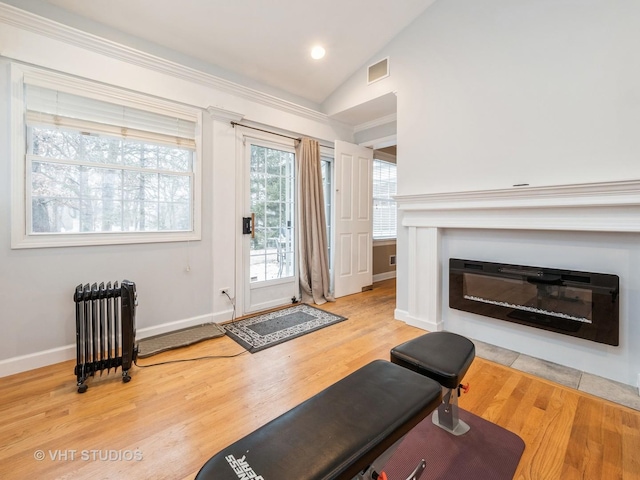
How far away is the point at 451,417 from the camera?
5.23 ft

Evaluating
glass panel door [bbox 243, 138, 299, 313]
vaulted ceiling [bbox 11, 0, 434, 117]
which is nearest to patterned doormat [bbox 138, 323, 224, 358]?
glass panel door [bbox 243, 138, 299, 313]

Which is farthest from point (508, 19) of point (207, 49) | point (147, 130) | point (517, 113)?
point (147, 130)

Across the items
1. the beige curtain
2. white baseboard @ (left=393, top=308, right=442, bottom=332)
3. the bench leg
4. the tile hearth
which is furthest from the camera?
the beige curtain

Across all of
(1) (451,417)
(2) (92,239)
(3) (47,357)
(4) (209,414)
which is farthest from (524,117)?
(3) (47,357)

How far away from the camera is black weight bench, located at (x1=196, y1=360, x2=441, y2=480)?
77 cm

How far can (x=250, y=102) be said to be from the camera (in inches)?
132

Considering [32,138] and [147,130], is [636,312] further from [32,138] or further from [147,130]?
[32,138]

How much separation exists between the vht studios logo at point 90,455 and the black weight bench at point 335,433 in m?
1.01

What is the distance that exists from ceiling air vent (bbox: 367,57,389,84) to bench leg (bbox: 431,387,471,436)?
3.28 m

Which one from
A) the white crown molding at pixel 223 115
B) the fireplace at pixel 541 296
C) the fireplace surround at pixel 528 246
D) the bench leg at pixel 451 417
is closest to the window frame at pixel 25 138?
the white crown molding at pixel 223 115

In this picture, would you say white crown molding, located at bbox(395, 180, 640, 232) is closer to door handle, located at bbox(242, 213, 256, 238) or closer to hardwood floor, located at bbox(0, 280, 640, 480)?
hardwood floor, located at bbox(0, 280, 640, 480)

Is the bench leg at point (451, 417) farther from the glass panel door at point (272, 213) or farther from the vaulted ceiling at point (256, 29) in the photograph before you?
the vaulted ceiling at point (256, 29)

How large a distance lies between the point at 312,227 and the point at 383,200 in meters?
2.04

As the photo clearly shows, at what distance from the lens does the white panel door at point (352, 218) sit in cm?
411
